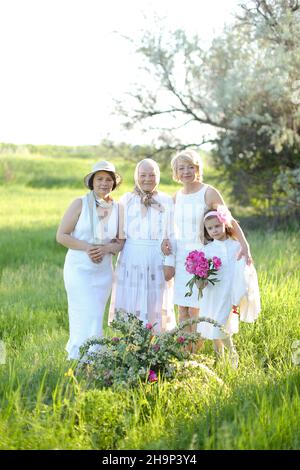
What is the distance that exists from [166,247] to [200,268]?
27.1 inches

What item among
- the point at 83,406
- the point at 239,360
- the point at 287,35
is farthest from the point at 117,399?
the point at 287,35

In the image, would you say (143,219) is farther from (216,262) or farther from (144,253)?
(216,262)

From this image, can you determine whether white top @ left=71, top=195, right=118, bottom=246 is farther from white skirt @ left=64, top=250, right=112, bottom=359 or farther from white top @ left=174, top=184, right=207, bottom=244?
white top @ left=174, top=184, right=207, bottom=244

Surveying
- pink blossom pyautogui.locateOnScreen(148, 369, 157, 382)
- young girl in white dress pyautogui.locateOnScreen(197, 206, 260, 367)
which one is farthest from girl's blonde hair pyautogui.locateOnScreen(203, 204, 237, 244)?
pink blossom pyautogui.locateOnScreen(148, 369, 157, 382)

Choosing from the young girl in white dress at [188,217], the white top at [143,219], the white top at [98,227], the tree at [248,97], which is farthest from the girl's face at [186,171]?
the tree at [248,97]

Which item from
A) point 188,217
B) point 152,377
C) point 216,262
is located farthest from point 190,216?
point 152,377

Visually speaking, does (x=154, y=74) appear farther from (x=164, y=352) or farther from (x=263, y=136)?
(x=164, y=352)

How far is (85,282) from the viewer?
6707mm

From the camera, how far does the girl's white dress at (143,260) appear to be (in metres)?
6.73

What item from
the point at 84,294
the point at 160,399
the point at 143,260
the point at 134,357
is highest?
the point at 143,260

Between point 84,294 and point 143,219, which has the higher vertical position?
point 143,219

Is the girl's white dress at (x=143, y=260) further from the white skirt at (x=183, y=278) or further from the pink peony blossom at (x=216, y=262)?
the pink peony blossom at (x=216, y=262)

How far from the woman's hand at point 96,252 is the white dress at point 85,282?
101mm
